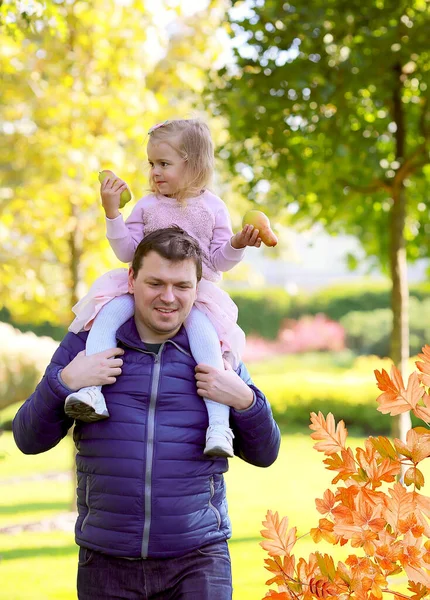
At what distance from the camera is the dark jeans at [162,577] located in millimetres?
2363

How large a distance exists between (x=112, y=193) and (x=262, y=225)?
1.46 feet

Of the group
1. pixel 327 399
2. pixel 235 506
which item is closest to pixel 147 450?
pixel 235 506

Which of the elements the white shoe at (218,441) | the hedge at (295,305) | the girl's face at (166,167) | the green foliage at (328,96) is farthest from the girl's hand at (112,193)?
the hedge at (295,305)

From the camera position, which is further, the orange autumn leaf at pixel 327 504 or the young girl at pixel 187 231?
the young girl at pixel 187 231

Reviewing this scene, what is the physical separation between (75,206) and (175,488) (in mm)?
5376

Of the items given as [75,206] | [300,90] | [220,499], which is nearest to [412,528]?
[220,499]

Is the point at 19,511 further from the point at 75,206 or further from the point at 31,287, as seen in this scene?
the point at 75,206

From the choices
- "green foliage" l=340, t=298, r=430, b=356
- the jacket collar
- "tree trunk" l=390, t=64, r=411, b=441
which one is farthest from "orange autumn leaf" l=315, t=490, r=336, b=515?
"green foliage" l=340, t=298, r=430, b=356

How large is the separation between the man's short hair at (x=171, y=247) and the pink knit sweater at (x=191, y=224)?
0.21 metres

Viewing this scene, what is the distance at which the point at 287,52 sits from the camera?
5.85 meters

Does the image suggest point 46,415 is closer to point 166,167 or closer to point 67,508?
point 166,167

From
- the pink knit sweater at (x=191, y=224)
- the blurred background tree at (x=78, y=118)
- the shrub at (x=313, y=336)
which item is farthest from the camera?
the shrub at (x=313, y=336)

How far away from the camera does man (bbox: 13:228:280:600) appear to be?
2.36m

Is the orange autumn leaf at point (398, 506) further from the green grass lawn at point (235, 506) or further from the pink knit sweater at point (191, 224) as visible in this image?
the green grass lawn at point (235, 506)
